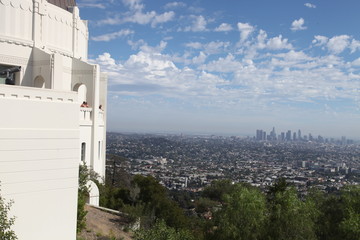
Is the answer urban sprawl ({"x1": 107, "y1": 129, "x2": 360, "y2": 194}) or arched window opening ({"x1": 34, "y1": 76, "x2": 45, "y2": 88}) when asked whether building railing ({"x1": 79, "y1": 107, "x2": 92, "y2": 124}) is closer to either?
arched window opening ({"x1": 34, "y1": 76, "x2": 45, "y2": 88})

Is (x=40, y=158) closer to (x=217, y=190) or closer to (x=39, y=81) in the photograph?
(x=39, y=81)

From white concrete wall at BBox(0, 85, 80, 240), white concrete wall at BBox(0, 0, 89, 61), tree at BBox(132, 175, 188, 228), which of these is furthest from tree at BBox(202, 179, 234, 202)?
white concrete wall at BBox(0, 85, 80, 240)

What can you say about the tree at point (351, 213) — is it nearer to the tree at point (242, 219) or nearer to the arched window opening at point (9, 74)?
the tree at point (242, 219)

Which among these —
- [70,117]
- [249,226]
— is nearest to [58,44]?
[70,117]

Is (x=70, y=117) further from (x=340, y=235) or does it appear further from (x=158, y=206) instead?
(x=158, y=206)

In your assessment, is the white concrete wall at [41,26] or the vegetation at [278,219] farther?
the white concrete wall at [41,26]

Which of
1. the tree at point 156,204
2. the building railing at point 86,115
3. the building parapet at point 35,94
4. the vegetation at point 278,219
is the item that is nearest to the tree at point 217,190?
the tree at point 156,204
